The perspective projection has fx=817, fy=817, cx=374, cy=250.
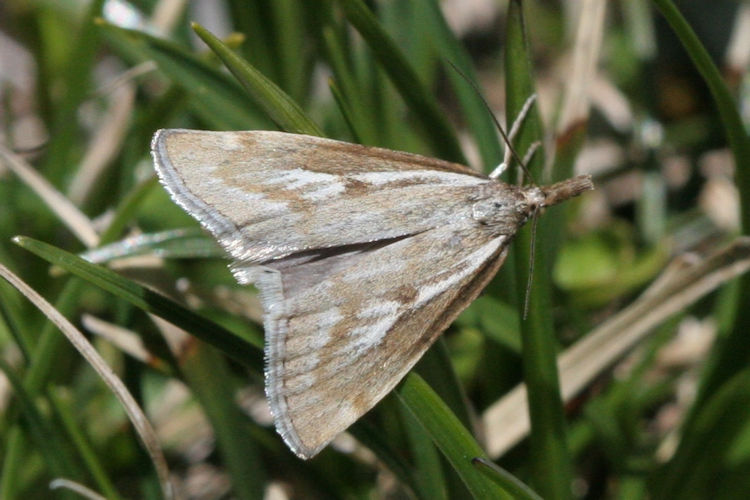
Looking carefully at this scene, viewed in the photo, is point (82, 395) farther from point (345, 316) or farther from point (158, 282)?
point (345, 316)

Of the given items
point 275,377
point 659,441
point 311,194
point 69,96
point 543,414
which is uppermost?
point 69,96

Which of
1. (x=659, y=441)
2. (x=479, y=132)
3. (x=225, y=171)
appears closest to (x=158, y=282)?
(x=225, y=171)

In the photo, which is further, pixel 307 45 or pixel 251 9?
pixel 307 45

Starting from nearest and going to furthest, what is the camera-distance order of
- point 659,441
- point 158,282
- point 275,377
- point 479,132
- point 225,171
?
point 275,377 < point 225,171 < point 158,282 < point 479,132 < point 659,441

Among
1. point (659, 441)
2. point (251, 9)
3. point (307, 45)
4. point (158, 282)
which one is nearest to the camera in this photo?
point (158, 282)

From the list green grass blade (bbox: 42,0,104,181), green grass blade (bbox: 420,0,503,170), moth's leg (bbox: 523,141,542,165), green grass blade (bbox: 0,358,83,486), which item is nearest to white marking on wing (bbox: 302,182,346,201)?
moth's leg (bbox: 523,141,542,165)

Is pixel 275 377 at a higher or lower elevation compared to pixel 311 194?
lower

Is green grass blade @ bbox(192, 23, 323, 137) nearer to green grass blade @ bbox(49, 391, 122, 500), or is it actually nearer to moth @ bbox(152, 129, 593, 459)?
moth @ bbox(152, 129, 593, 459)

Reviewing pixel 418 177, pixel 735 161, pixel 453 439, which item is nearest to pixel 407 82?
pixel 418 177
